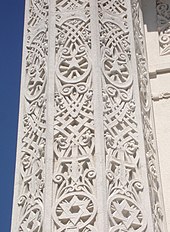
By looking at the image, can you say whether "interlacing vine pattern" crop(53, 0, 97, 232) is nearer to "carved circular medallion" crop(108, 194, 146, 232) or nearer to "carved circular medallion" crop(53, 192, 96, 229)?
"carved circular medallion" crop(53, 192, 96, 229)

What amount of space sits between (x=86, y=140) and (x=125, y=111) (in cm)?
55

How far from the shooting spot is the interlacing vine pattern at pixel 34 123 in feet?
16.5

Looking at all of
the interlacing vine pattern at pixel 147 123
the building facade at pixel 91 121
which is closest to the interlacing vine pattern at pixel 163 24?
the building facade at pixel 91 121

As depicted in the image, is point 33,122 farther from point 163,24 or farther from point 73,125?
point 163,24

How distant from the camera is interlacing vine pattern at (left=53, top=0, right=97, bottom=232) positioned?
4844 millimetres

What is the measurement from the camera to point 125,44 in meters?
6.20

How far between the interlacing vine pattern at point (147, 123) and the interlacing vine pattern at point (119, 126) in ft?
0.57

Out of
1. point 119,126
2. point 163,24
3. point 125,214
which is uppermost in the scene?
point 163,24

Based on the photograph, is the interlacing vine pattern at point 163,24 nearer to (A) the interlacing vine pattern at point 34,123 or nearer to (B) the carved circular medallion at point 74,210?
(A) the interlacing vine pattern at point 34,123

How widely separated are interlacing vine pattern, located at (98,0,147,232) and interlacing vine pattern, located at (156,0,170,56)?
2.52 ft

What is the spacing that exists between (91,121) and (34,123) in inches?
23.1

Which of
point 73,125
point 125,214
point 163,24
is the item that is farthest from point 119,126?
point 163,24

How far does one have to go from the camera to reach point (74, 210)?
192 inches

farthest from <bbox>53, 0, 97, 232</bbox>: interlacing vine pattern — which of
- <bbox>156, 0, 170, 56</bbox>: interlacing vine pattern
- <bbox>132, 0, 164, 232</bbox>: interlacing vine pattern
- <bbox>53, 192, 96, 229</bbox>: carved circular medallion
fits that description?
<bbox>156, 0, 170, 56</bbox>: interlacing vine pattern
